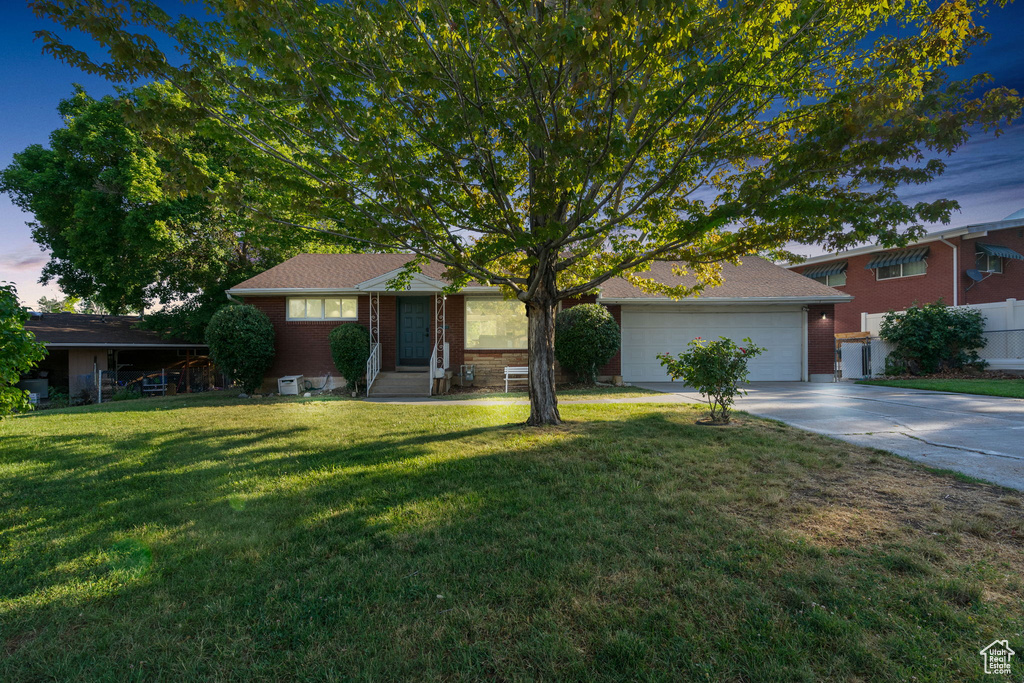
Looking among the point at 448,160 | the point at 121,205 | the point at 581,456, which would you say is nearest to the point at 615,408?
the point at 581,456

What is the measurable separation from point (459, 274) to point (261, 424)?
14.9 ft

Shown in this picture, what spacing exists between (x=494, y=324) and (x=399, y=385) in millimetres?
3545

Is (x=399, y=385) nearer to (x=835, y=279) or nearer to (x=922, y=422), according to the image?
(x=922, y=422)

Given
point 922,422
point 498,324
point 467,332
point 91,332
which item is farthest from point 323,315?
point 922,422

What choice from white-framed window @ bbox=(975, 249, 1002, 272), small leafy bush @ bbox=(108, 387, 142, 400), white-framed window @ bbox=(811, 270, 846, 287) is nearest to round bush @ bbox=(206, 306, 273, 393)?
small leafy bush @ bbox=(108, 387, 142, 400)

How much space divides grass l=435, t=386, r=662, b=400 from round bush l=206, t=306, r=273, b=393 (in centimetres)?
560

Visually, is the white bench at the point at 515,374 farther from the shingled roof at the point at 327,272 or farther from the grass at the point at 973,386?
the grass at the point at 973,386

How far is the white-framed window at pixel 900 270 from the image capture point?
64.0 ft

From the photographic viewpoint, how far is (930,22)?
4953mm

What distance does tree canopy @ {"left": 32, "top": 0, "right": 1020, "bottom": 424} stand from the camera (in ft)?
14.0

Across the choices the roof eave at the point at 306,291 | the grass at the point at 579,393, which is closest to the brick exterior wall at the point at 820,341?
the grass at the point at 579,393

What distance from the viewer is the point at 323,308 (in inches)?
578

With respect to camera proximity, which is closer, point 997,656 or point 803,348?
point 997,656

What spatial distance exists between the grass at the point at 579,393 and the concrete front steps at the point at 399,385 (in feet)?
2.79
